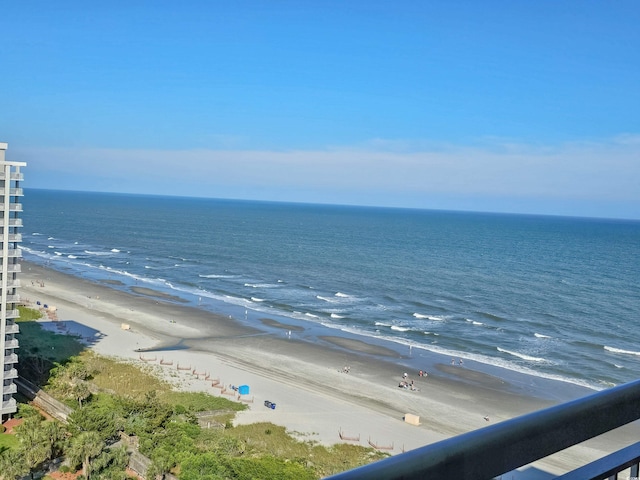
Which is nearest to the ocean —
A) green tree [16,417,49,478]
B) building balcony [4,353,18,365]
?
building balcony [4,353,18,365]

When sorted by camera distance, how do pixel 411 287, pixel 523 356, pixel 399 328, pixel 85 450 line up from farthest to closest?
pixel 411 287 < pixel 399 328 < pixel 523 356 < pixel 85 450

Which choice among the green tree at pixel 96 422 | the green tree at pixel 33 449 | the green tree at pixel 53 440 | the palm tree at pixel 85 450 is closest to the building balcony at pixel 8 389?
the green tree at pixel 33 449

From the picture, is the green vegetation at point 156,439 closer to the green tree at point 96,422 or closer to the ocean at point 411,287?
the green tree at point 96,422

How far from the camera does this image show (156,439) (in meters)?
22.1

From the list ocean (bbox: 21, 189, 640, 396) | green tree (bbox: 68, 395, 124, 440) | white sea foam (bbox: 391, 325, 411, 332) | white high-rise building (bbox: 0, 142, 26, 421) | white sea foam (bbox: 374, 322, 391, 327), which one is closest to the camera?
green tree (bbox: 68, 395, 124, 440)

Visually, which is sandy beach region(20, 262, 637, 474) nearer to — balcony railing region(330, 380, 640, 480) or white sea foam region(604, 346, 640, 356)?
white sea foam region(604, 346, 640, 356)

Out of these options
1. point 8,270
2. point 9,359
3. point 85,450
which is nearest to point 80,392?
point 9,359

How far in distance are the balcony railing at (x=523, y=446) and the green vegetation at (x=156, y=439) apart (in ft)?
60.9

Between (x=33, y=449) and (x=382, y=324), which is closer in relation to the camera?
(x=33, y=449)

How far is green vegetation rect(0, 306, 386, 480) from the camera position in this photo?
19578mm

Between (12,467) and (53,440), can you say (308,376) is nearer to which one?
(53,440)

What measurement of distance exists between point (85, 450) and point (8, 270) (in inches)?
344

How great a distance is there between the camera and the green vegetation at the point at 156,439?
19.6m

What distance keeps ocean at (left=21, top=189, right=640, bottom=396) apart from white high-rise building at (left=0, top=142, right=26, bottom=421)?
2453 centimetres
